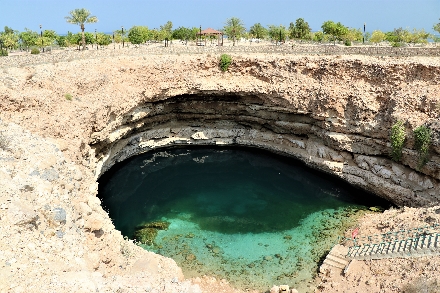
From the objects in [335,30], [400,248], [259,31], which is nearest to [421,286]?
[400,248]

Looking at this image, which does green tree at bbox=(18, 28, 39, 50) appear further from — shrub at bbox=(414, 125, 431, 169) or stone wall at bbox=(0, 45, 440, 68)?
shrub at bbox=(414, 125, 431, 169)

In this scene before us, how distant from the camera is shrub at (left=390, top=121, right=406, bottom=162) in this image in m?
32.9

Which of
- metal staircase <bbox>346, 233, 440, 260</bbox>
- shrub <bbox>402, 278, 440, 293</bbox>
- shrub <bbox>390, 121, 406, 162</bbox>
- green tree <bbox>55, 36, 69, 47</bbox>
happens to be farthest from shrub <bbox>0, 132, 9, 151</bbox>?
green tree <bbox>55, 36, 69, 47</bbox>

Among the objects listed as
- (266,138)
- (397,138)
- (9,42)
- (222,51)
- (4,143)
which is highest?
(9,42)

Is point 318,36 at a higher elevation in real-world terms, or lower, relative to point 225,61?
higher

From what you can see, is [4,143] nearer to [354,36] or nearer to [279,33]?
[279,33]

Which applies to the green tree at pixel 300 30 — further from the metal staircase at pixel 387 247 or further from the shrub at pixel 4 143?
the shrub at pixel 4 143

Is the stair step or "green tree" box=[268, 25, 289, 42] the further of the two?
"green tree" box=[268, 25, 289, 42]

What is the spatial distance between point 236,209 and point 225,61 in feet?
61.2

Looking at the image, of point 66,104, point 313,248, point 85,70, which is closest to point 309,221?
point 313,248

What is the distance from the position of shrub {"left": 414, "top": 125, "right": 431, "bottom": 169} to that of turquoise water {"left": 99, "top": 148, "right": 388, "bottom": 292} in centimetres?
594

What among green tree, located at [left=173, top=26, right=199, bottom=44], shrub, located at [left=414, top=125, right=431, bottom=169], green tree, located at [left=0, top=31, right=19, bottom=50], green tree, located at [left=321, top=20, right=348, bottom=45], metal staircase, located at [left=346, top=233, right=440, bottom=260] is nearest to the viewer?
metal staircase, located at [left=346, top=233, right=440, bottom=260]

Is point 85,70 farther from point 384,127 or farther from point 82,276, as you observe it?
point 384,127

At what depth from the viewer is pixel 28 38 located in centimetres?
6406
